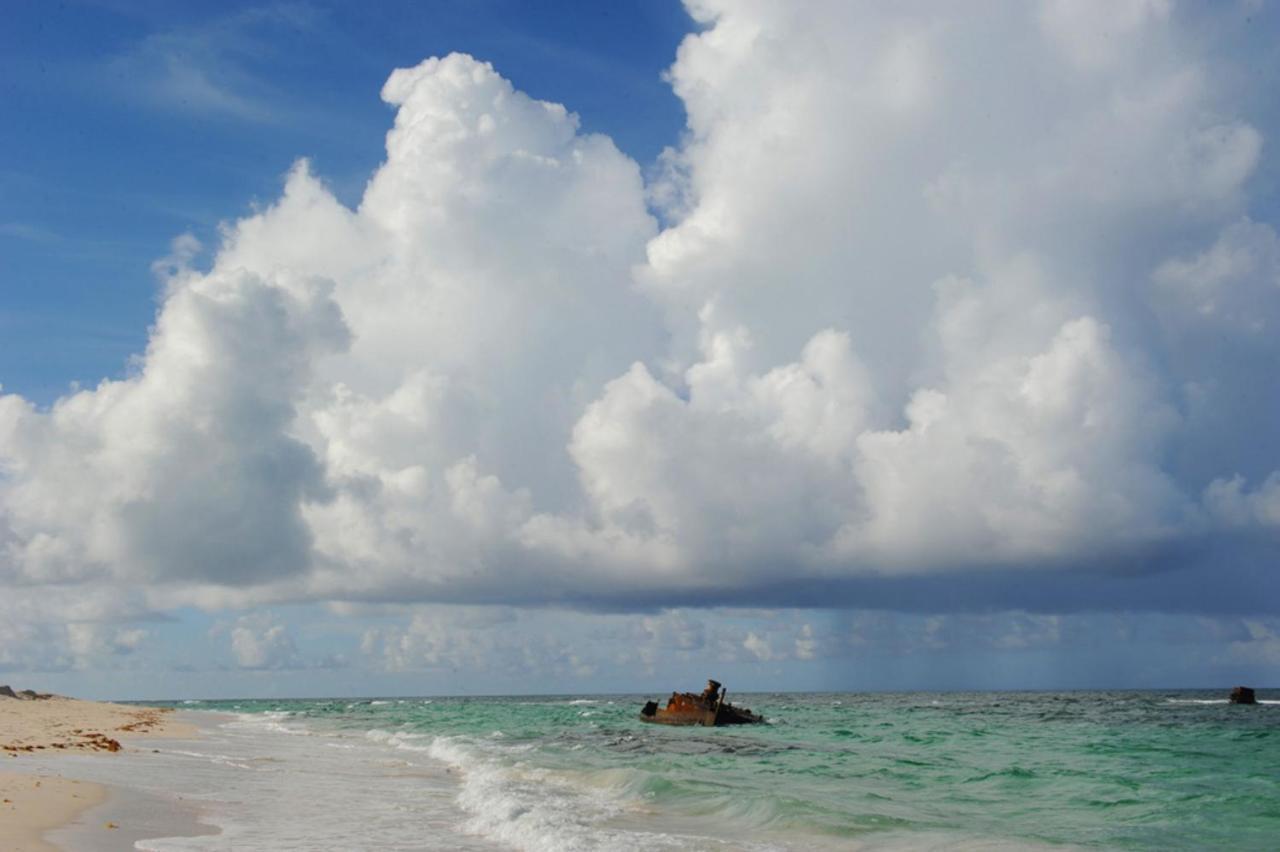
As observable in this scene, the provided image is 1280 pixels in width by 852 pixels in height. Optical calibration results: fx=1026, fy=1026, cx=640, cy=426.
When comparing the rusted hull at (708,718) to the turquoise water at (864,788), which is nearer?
the turquoise water at (864,788)

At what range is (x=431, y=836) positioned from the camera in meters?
19.5

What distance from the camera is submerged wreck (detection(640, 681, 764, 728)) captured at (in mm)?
68250

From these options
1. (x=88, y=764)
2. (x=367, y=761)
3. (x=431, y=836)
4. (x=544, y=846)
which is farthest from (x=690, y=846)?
(x=367, y=761)

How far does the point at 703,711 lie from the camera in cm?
6862

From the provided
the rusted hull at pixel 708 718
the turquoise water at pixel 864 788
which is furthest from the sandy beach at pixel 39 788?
the rusted hull at pixel 708 718

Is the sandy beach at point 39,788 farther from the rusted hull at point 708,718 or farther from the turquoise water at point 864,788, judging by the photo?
the rusted hull at point 708,718

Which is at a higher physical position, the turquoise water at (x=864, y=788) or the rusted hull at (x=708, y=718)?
the turquoise water at (x=864, y=788)

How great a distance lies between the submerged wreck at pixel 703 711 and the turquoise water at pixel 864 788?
29.6ft

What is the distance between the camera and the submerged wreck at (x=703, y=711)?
6825cm

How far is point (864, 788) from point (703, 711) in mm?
38062

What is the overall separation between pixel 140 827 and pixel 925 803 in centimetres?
1955

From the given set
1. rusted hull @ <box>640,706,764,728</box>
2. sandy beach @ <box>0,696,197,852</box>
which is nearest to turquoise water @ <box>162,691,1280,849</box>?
sandy beach @ <box>0,696,197,852</box>

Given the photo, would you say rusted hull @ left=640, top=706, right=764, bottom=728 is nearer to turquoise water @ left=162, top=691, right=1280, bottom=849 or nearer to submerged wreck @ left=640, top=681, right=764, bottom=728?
submerged wreck @ left=640, top=681, right=764, bottom=728

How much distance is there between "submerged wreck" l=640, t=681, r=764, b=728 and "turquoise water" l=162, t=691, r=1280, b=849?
9031 mm
